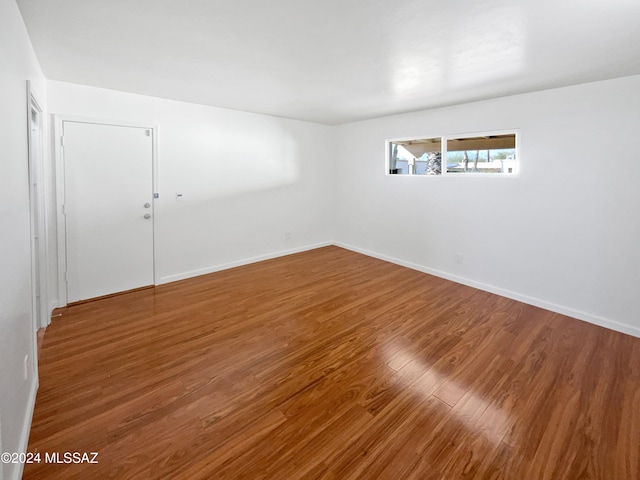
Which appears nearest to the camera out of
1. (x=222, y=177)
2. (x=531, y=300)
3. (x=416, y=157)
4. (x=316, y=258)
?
(x=531, y=300)

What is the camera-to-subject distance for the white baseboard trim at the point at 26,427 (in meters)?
1.41

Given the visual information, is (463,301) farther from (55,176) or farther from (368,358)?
(55,176)

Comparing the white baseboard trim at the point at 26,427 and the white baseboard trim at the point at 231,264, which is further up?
the white baseboard trim at the point at 231,264

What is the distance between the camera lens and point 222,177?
455cm

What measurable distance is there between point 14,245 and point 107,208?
2244mm

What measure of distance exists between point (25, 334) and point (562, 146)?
4.84 meters

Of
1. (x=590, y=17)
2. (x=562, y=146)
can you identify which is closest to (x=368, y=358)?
(x=590, y=17)

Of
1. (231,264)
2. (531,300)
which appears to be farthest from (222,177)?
(531,300)

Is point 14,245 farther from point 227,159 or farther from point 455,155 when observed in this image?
point 455,155

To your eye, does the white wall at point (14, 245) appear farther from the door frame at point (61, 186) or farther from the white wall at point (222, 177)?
the white wall at point (222, 177)

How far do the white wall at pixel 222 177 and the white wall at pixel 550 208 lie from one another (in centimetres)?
190

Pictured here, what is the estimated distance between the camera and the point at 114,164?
11.7 ft

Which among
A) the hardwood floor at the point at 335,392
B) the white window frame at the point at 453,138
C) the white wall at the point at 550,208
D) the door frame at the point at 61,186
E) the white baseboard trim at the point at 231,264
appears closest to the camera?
the hardwood floor at the point at 335,392

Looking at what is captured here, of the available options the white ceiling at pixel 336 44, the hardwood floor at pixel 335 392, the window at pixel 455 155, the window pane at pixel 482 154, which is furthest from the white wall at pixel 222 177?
the window pane at pixel 482 154
